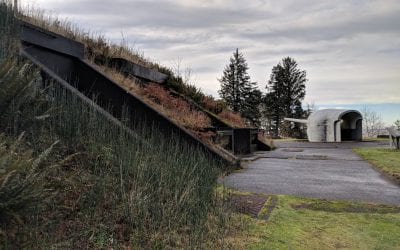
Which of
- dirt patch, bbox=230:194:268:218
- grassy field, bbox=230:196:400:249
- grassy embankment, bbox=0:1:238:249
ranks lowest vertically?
grassy field, bbox=230:196:400:249

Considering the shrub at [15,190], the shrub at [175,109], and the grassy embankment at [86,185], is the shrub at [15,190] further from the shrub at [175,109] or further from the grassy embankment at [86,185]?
the shrub at [175,109]

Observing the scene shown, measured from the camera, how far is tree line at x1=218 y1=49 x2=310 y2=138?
4744 centimetres

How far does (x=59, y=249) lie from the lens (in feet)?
7.79

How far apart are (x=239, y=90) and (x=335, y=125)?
27007 mm

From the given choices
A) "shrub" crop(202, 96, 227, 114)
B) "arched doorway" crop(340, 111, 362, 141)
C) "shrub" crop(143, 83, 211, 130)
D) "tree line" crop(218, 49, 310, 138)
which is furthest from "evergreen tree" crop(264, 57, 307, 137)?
"shrub" crop(143, 83, 211, 130)

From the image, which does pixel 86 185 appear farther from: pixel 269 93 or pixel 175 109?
pixel 269 93

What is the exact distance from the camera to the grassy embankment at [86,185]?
2.27 meters

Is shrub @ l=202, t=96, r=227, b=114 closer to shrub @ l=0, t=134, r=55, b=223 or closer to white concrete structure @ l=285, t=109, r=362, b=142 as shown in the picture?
shrub @ l=0, t=134, r=55, b=223

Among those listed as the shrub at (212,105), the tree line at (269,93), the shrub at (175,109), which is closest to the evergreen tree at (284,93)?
the tree line at (269,93)

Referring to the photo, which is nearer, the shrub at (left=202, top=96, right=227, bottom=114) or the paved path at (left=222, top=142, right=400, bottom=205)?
the paved path at (left=222, top=142, right=400, bottom=205)

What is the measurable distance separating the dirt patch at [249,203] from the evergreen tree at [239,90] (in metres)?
41.3

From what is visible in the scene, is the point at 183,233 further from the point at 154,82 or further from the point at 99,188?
the point at 154,82

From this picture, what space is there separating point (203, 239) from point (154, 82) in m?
8.24

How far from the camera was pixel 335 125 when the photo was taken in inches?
881
